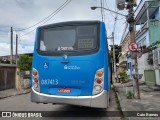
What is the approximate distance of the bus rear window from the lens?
788 centimetres

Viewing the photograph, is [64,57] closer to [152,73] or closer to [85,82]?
[85,82]

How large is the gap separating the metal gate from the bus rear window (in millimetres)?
15422

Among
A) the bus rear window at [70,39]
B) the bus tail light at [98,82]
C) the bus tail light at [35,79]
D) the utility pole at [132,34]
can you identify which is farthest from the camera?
the utility pole at [132,34]

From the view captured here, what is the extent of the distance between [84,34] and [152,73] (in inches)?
423

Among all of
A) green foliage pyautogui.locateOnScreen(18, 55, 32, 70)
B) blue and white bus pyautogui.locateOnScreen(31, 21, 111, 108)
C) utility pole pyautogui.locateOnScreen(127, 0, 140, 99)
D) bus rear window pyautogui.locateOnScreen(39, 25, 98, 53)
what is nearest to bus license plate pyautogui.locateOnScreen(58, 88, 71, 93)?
blue and white bus pyautogui.locateOnScreen(31, 21, 111, 108)

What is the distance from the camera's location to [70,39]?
316 inches

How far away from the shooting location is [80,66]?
7.68 m

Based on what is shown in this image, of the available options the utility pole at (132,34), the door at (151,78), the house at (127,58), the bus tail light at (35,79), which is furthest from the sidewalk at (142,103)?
the house at (127,58)

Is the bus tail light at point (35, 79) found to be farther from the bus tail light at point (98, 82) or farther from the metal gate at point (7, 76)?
the metal gate at point (7, 76)

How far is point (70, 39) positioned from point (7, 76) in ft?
55.6

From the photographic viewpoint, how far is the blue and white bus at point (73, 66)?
7520mm

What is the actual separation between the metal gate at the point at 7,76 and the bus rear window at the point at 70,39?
15.4 metres

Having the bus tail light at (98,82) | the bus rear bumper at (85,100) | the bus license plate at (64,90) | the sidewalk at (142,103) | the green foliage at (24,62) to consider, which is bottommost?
the sidewalk at (142,103)

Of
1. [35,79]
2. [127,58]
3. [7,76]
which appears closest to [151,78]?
[35,79]
